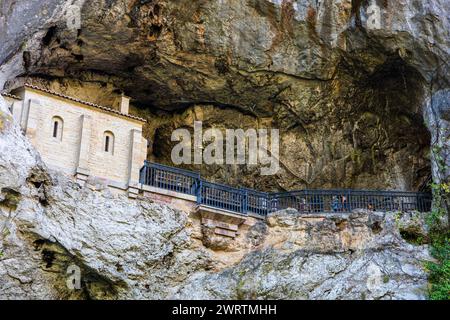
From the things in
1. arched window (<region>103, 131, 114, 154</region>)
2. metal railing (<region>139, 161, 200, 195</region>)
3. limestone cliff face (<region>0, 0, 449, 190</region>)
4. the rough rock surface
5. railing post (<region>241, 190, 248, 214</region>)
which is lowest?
the rough rock surface

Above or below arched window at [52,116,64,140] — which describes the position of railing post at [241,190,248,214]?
below

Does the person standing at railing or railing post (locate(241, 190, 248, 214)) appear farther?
the person standing at railing

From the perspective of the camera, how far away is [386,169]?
1049 inches

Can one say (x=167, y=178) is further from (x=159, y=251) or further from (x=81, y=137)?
(x=159, y=251)

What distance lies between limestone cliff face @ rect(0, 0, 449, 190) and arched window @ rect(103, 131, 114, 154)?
A: 300 cm

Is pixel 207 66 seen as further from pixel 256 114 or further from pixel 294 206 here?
pixel 294 206

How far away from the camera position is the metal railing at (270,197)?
23.5 m

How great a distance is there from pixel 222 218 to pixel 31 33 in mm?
7753

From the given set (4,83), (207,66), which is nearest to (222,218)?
(207,66)

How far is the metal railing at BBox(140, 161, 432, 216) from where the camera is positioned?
77.2 ft

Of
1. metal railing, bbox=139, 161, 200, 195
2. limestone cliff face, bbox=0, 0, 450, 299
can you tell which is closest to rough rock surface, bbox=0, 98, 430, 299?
limestone cliff face, bbox=0, 0, 450, 299

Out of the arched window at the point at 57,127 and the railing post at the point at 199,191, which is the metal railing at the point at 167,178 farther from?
the arched window at the point at 57,127

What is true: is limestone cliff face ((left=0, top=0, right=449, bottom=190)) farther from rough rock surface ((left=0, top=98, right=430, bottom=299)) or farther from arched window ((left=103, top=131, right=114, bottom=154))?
rough rock surface ((left=0, top=98, right=430, bottom=299))

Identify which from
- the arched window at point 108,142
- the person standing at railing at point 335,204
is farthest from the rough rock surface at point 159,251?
the arched window at point 108,142
